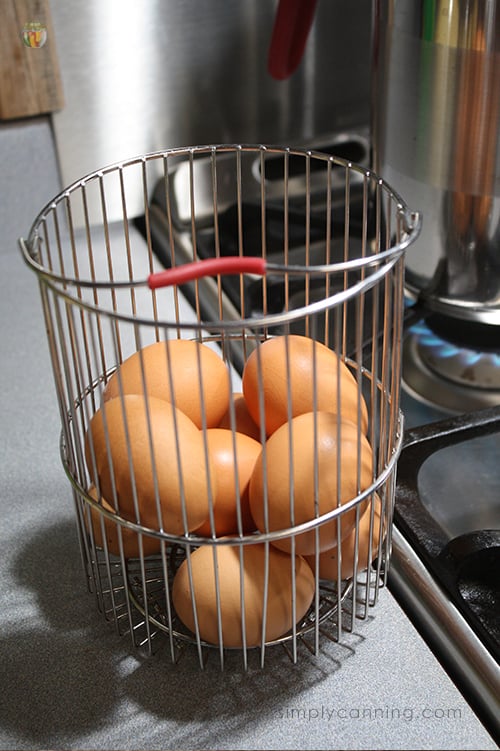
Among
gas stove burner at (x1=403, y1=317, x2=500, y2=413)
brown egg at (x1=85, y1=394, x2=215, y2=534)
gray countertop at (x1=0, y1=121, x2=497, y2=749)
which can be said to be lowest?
gray countertop at (x1=0, y1=121, x2=497, y2=749)

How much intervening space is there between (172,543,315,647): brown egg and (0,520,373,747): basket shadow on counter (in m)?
0.03

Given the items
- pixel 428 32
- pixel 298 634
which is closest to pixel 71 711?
pixel 298 634

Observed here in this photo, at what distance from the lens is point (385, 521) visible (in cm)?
52

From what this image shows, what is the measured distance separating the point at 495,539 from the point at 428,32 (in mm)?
359

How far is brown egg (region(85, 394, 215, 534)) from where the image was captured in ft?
1.42

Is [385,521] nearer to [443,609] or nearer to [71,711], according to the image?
[443,609]

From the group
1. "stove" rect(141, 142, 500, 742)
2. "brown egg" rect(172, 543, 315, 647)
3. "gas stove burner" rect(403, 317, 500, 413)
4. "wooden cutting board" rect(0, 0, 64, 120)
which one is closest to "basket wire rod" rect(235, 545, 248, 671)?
"brown egg" rect(172, 543, 315, 647)

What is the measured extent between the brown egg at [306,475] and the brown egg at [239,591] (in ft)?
0.05

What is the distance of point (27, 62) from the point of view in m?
0.86

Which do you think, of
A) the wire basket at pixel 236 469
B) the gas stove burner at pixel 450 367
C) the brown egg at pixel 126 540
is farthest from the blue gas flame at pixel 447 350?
the brown egg at pixel 126 540

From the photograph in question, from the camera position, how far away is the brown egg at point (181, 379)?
1.59 ft

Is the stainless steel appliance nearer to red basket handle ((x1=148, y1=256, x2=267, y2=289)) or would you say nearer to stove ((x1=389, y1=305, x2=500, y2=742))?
stove ((x1=389, y1=305, x2=500, y2=742))

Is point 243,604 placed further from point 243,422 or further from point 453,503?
point 453,503

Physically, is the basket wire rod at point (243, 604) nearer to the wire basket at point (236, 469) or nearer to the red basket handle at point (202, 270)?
the wire basket at point (236, 469)
